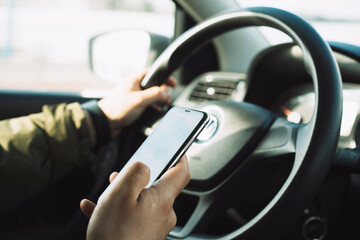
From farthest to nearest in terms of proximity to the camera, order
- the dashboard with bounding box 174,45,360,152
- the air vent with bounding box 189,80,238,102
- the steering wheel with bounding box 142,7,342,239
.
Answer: the air vent with bounding box 189,80,238,102
the dashboard with bounding box 174,45,360,152
the steering wheel with bounding box 142,7,342,239

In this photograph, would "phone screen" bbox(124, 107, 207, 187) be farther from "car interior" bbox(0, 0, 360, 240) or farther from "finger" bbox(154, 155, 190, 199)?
"car interior" bbox(0, 0, 360, 240)

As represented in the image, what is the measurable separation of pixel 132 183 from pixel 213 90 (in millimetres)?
786

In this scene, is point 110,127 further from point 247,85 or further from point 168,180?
point 168,180

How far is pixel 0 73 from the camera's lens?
4.09 metres

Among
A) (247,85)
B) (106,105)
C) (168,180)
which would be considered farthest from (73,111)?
(168,180)

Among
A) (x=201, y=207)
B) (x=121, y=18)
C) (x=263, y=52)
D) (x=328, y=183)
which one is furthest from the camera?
(x=121, y=18)

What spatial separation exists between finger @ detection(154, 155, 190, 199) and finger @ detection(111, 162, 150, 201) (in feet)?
0.18

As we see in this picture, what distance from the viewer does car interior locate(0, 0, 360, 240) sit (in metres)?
0.67

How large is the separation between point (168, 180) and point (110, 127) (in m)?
0.60

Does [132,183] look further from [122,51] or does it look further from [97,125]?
[122,51]

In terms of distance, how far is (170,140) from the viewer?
730mm

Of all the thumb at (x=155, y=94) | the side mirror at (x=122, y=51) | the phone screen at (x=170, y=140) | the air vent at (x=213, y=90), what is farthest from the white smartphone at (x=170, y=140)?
the side mirror at (x=122, y=51)

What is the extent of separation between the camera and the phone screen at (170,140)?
68 cm

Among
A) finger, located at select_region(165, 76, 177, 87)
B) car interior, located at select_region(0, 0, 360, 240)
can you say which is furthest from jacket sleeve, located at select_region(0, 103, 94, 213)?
finger, located at select_region(165, 76, 177, 87)
